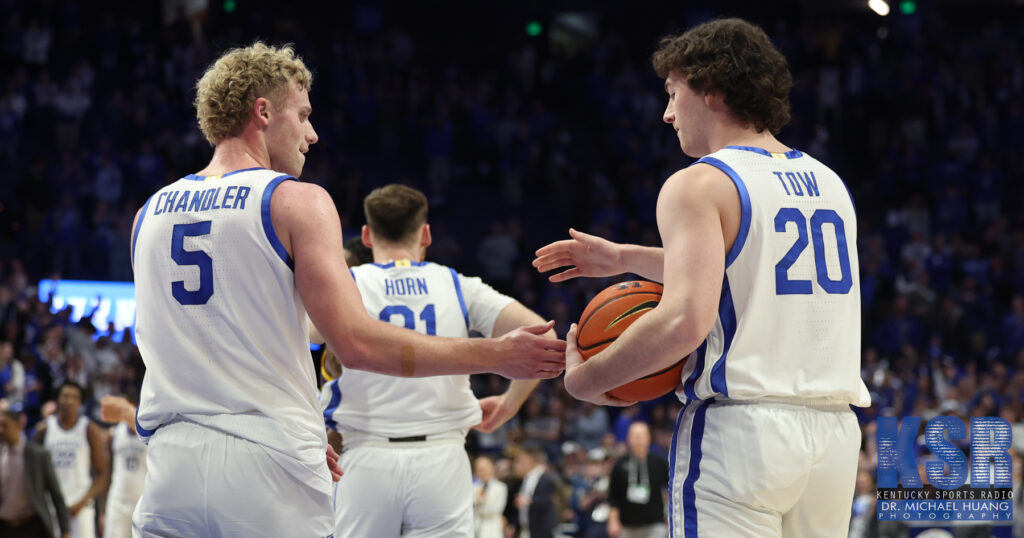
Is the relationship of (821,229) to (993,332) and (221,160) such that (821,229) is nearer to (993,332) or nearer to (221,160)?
(221,160)

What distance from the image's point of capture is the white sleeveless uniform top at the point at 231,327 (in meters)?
3.20

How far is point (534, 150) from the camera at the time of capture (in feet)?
71.3

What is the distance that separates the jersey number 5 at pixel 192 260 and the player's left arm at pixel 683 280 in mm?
1240

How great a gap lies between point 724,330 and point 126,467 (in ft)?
33.4

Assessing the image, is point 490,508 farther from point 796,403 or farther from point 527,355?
point 796,403

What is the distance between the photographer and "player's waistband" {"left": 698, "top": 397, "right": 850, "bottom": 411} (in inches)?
125

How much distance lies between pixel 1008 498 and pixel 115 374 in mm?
11260

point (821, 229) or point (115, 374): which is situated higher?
point (821, 229)

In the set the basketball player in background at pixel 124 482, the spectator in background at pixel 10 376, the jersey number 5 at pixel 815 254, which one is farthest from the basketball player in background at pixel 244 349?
the spectator in background at pixel 10 376

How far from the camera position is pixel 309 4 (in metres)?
25.1

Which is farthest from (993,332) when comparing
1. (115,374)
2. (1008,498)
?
(115,374)

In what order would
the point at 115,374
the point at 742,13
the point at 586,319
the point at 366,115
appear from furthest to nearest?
the point at 742,13 < the point at 366,115 < the point at 115,374 < the point at 586,319

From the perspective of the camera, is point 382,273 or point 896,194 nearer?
point 382,273

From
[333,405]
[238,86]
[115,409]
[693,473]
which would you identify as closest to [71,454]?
[333,405]
